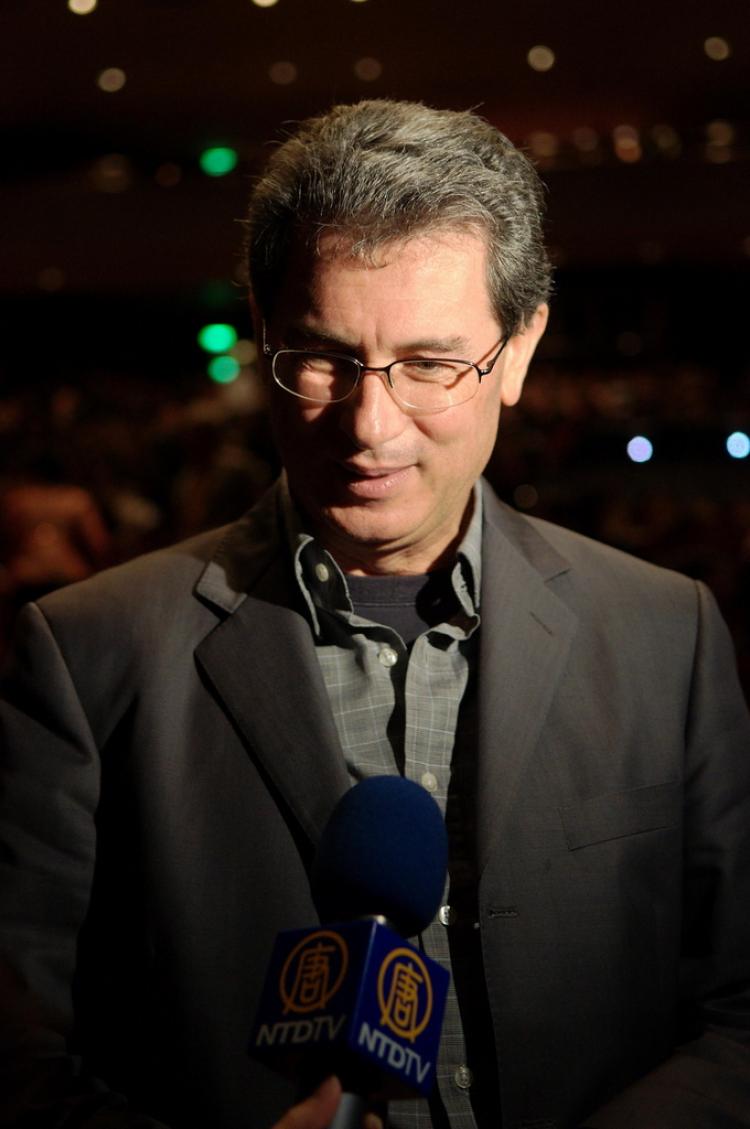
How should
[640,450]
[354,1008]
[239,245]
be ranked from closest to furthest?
[354,1008]
[239,245]
[640,450]

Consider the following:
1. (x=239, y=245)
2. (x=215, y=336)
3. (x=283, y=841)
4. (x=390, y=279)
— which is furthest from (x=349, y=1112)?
(x=215, y=336)

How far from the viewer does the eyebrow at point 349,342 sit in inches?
56.2

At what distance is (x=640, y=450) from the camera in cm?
782

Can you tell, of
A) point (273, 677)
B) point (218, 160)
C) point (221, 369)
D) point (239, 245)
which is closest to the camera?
point (273, 677)

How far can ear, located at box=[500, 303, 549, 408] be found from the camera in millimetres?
1623

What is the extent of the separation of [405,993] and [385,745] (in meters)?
0.57

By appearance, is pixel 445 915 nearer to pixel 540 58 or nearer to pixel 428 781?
pixel 428 781

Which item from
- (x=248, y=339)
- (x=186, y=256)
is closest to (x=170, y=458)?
(x=186, y=256)

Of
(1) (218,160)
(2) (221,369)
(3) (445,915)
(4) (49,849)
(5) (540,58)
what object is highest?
(5) (540,58)

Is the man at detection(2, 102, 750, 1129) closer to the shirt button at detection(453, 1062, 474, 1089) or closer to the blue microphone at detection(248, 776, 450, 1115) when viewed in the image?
the shirt button at detection(453, 1062, 474, 1089)

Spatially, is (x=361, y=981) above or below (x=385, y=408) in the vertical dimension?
below

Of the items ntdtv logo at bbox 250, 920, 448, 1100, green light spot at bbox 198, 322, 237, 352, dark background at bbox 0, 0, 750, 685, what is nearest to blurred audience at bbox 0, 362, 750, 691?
dark background at bbox 0, 0, 750, 685

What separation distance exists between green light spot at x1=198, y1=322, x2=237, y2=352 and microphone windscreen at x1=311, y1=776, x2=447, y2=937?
1618cm

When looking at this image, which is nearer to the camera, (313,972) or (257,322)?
(313,972)
